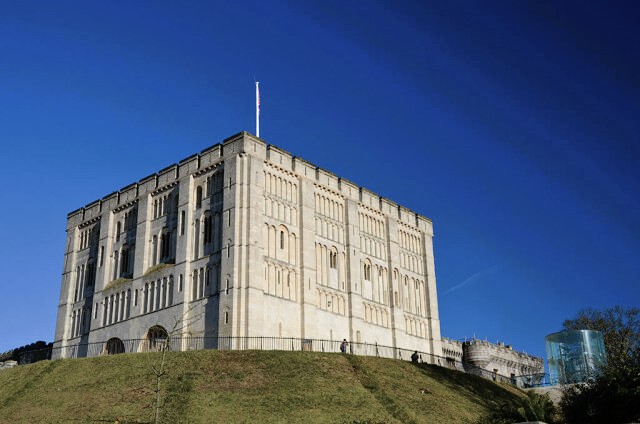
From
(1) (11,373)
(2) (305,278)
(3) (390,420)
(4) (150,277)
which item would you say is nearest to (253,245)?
(2) (305,278)

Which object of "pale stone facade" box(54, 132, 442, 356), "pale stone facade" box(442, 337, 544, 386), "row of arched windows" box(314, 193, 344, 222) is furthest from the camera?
"pale stone facade" box(442, 337, 544, 386)

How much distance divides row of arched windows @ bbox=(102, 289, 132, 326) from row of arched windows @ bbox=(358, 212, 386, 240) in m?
21.6

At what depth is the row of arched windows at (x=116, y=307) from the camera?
63.0 meters

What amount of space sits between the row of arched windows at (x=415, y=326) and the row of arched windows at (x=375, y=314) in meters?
3.15

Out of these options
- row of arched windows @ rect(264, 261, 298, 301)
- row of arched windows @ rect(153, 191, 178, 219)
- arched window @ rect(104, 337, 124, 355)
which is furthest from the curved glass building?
arched window @ rect(104, 337, 124, 355)

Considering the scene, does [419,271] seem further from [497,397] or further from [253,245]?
[497,397]

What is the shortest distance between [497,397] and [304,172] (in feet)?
86.0

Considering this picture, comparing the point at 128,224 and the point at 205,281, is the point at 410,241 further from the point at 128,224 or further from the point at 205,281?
the point at 128,224

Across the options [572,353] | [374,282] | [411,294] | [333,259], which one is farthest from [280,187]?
[572,353]

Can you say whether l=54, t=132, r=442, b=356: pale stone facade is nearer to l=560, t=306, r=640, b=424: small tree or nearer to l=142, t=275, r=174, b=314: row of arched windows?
l=142, t=275, r=174, b=314: row of arched windows

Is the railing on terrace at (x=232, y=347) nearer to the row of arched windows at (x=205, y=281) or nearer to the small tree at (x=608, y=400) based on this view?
the row of arched windows at (x=205, y=281)

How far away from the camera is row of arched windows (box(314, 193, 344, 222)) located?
65375 mm

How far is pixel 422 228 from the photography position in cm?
7675

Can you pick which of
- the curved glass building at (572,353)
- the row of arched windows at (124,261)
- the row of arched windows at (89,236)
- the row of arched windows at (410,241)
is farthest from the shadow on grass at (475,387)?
the row of arched windows at (89,236)
